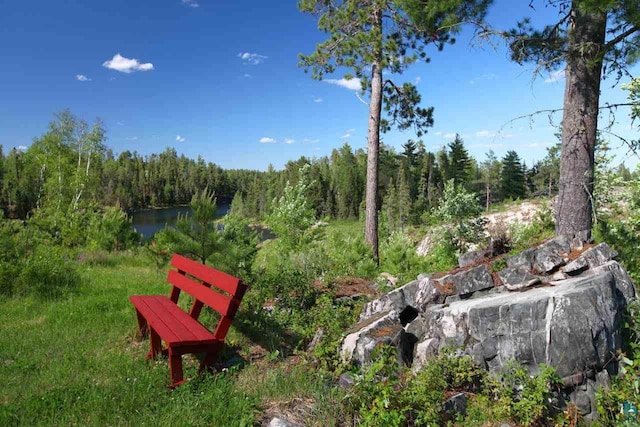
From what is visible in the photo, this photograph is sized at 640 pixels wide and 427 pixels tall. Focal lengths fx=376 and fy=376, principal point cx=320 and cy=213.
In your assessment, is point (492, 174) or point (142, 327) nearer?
point (142, 327)

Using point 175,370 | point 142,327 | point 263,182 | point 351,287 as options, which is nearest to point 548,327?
point 175,370

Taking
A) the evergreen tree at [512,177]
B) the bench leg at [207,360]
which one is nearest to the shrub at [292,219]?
the bench leg at [207,360]

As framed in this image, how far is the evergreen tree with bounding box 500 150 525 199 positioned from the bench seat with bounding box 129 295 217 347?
65211 millimetres

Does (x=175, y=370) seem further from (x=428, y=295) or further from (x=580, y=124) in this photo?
(x=580, y=124)

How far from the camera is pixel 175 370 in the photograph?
337 centimetres

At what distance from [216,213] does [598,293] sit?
193 inches

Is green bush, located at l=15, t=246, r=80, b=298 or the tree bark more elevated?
the tree bark

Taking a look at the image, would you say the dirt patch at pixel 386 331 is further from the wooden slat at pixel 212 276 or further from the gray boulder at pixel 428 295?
the wooden slat at pixel 212 276

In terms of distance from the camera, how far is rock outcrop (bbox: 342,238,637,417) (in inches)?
133

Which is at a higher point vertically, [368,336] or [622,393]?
[368,336]

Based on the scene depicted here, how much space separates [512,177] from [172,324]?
67876 millimetres

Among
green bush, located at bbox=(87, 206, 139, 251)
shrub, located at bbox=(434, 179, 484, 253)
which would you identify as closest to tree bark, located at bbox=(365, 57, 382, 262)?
shrub, located at bbox=(434, 179, 484, 253)

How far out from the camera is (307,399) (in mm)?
3197

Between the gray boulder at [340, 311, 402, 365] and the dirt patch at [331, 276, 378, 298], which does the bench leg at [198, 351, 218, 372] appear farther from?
the dirt patch at [331, 276, 378, 298]
